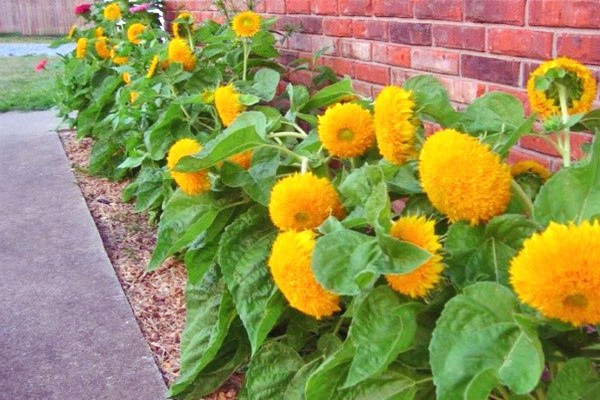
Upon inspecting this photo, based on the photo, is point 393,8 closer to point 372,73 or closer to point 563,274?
point 372,73

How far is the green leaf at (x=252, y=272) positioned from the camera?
73.3 inches

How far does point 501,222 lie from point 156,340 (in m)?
1.90

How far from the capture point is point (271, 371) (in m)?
2.08

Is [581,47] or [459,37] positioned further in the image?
[459,37]

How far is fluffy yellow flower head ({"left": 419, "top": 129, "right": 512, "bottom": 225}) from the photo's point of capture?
1.28 metres

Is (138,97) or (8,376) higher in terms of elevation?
(138,97)

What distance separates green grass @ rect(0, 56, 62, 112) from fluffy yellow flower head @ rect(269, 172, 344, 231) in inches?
258

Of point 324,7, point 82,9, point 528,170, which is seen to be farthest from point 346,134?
point 82,9

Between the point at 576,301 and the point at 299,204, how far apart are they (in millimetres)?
707

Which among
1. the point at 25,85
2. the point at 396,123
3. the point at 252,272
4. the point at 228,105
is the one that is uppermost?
the point at 396,123

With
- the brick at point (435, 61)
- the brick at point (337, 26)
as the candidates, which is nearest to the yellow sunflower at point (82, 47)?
the brick at point (337, 26)

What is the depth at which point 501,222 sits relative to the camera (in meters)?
1.36

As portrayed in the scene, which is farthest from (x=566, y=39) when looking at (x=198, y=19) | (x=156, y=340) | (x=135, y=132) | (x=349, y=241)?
(x=198, y=19)

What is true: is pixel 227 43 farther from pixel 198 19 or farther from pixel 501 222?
pixel 501 222
